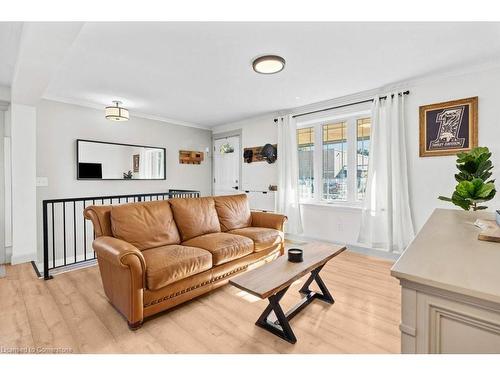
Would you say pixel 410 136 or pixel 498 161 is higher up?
pixel 410 136

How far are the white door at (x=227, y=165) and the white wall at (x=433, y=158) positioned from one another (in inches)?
88.2

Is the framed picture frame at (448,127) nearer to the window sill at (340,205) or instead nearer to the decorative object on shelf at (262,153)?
the window sill at (340,205)

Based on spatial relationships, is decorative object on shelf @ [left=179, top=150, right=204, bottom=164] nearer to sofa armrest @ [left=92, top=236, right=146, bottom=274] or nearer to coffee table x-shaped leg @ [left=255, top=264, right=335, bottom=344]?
sofa armrest @ [left=92, top=236, right=146, bottom=274]

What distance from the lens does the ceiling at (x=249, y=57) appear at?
2.09 metres

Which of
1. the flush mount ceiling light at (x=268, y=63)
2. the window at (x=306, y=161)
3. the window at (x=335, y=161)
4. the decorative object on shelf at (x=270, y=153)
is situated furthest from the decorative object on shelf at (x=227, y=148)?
the flush mount ceiling light at (x=268, y=63)

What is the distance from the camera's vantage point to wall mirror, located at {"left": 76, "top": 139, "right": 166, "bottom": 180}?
159 inches

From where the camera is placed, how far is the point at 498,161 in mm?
2703

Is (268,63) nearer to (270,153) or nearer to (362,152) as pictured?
(362,152)

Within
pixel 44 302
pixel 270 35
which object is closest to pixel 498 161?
pixel 270 35

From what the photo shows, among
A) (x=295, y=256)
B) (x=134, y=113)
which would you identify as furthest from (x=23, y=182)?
(x=295, y=256)

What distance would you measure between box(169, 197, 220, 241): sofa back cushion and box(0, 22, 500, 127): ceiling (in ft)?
5.01

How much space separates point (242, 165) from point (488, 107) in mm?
3868

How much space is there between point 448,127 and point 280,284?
2883 millimetres
